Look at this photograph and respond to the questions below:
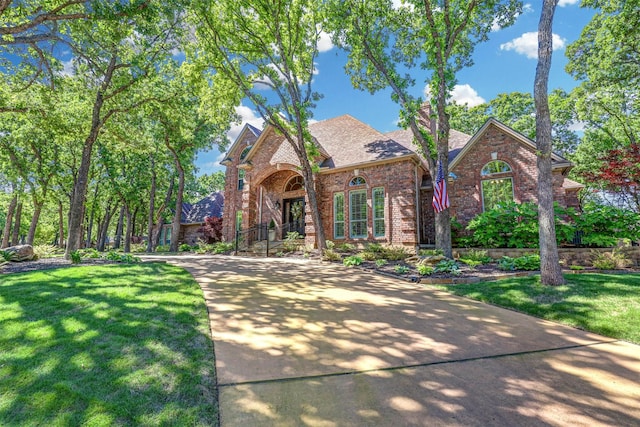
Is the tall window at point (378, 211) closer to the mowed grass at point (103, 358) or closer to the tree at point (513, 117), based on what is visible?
the mowed grass at point (103, 358)

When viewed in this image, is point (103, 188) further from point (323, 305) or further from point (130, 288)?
point (323, 305)

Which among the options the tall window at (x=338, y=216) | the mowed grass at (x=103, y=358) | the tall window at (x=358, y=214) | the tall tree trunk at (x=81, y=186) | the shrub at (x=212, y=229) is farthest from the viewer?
the shrub at (x=212, y=229)

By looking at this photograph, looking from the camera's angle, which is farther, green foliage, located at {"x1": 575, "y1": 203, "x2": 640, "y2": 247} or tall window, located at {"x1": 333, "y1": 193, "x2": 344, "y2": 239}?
tall window, located at {"x1": 333, "y1": 193, "x2": 344, "y2": 239}

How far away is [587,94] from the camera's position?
15.5 meters

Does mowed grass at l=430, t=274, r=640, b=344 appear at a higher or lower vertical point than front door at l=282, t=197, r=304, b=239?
lower

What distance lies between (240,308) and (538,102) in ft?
24.6

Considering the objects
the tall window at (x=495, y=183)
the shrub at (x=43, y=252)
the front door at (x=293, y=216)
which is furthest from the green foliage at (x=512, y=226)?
the shrub at (x=43, y=252)

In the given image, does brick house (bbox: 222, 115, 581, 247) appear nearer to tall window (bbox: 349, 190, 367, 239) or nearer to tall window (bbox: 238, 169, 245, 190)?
tall window (bbox: 349, 190, 367, 239)

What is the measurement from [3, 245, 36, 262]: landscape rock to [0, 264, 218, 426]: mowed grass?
511cm

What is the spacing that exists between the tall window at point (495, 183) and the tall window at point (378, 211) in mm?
4409

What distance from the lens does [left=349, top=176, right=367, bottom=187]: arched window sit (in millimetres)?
13453

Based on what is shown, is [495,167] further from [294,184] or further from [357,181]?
[294,184]

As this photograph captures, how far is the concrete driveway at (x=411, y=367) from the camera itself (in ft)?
7.01

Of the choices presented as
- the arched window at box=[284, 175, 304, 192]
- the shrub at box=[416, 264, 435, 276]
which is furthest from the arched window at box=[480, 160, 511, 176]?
the arched window at box=[284, 175, 304, 192]
